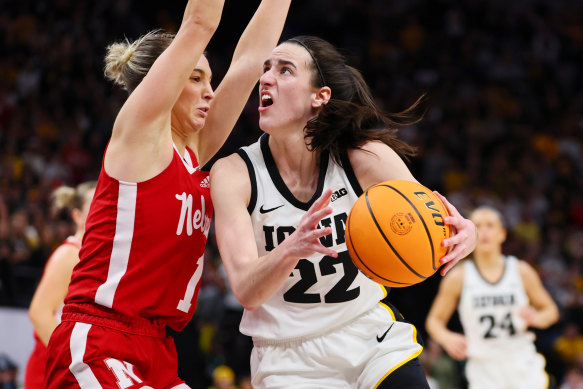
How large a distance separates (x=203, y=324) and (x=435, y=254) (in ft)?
20.3

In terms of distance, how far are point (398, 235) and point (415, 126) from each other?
10.4 meters

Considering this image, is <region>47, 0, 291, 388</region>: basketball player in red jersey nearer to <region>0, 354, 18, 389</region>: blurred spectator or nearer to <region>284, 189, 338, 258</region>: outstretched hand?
<region>284, 189, 338, 258</region>: outstretched hand

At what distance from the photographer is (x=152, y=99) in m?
2.87

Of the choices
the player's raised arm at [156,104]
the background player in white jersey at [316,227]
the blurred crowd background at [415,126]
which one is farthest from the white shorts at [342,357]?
the blurred crowd background at [415,126]

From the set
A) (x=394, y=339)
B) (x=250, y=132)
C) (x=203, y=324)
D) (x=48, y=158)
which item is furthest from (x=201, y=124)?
(x=250, y=132)

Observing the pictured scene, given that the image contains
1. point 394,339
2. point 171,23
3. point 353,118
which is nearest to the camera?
point 394,339

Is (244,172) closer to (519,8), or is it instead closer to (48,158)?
(48,158)

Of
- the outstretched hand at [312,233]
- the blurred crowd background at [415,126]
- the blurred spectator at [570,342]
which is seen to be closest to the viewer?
the outstretched hand at [312,233]

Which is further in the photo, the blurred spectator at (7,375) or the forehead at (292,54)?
the blurred spectator at (7,375)

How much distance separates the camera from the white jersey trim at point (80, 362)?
2822mm

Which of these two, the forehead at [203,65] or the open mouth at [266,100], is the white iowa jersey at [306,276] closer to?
the open mouth at [266,100]

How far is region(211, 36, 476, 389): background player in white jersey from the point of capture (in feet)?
10.3

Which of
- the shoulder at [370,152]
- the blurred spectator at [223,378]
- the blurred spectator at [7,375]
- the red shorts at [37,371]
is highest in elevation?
the shoulder at [370,152]

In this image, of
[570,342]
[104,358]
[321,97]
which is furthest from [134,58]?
[570,342]
